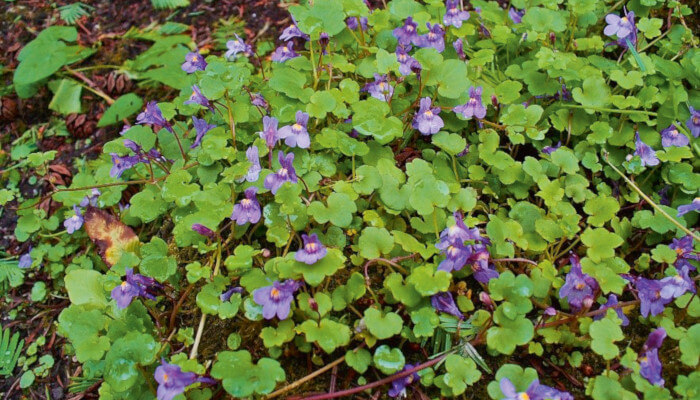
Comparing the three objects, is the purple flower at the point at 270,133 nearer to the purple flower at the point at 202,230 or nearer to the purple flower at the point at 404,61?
the purple flower at the point at 202,230

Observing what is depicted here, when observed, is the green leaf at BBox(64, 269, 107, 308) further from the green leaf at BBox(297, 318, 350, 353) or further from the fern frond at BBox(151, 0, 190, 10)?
the fern frond at BBox(151, 0, 190, 10)

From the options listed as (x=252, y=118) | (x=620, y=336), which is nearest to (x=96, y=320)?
(x=252, y=118)

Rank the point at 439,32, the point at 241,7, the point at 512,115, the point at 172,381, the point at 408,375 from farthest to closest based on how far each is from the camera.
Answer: the point at 241,7 → the point at 439,32 → the point at 512,115 → the point at 408,375 → the point at 172,381

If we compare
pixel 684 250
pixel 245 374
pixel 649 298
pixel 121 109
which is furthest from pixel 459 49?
pixel 121 109

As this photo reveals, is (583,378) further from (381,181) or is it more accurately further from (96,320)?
(96,320)

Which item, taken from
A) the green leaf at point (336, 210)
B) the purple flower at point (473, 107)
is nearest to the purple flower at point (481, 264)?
the green leaf at point (336, 210)

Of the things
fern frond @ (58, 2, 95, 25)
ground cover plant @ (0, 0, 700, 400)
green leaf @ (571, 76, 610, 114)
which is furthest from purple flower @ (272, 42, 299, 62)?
fern frond @ (58, 2, 95, 25)

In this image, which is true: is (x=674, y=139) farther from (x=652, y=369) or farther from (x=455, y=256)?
(x=455, y=256)
